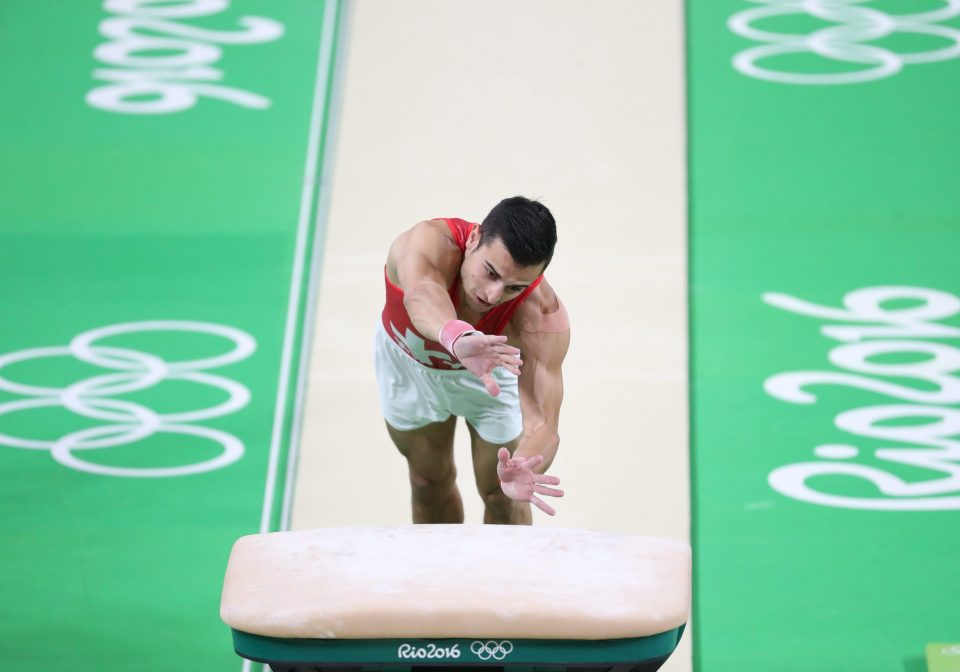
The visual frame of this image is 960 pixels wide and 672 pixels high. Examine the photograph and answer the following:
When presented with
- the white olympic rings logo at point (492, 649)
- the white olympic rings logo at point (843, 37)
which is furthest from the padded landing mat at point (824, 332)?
the white olympic rings logo at point (492, 649)

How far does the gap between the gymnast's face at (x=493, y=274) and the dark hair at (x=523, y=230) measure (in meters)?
0.02

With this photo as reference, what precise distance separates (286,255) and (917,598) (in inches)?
98.7

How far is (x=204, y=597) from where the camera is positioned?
381 cm

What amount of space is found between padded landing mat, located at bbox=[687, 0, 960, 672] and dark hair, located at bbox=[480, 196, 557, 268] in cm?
135

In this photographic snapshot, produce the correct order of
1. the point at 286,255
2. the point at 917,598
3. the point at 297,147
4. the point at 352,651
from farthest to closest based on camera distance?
the point at 297,147
the point at 286,255
the point at 917,598
the point at 352,651

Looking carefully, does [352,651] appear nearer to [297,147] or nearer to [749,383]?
[749,383]

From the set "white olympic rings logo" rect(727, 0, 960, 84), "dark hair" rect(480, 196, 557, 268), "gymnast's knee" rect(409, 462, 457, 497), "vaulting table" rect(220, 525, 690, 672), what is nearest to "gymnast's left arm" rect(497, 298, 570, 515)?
"dark hair" rect(480, 196, 557, 268)

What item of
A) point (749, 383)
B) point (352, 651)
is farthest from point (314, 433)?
point (352, 651)

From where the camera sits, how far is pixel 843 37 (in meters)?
5.74

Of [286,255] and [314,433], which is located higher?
[286,255]

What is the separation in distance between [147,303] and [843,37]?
3166mm

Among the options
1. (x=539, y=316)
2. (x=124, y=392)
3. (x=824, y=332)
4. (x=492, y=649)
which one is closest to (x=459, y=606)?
(x=492, y=649)

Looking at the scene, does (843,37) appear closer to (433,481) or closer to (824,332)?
(824,332)

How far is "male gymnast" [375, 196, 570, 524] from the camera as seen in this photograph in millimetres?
2871
